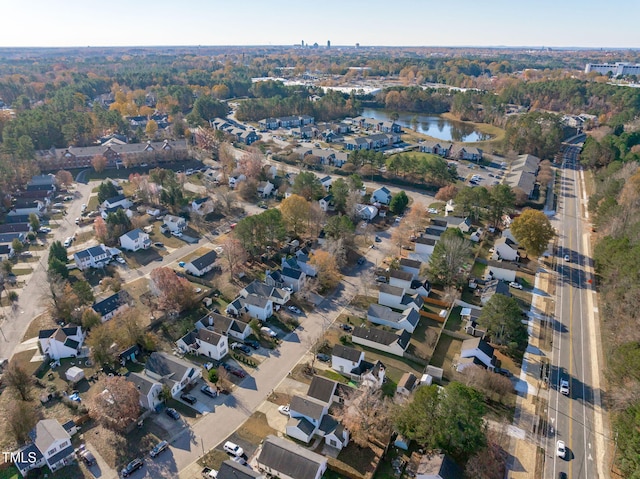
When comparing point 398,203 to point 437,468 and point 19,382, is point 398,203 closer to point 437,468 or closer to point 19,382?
point 437,468

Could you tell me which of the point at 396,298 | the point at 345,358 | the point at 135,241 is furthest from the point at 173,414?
the point at 135,241

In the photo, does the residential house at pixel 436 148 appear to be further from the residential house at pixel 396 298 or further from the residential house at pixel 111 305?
the residential house at pixel 111 305

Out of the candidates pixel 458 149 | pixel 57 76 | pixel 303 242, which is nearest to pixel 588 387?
pixel 303 242

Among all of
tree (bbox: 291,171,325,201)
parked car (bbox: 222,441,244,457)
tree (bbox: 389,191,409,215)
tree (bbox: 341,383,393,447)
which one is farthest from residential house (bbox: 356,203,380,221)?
parked car (bbox: 222,441,244,457)

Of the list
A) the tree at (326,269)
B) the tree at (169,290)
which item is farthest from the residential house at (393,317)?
the tree at (169,290)

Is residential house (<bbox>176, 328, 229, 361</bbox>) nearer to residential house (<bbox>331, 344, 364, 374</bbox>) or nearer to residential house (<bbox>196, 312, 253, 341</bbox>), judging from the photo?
residential house (<bbox>196, 312, 253, 341</bbox>)
